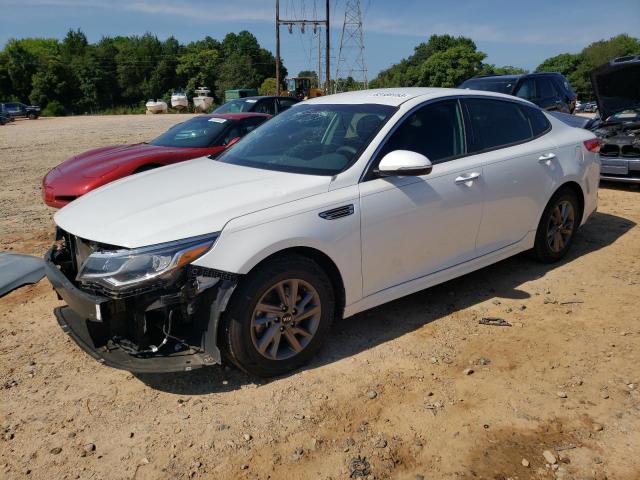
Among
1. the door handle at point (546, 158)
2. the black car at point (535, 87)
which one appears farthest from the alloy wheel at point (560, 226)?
the black car at point (535, 87)

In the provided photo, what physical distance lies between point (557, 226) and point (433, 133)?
6.17 feet

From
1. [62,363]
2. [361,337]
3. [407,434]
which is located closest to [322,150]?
[361,337]

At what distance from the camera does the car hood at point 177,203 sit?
2.92 meters

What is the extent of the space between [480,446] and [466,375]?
2.25ft

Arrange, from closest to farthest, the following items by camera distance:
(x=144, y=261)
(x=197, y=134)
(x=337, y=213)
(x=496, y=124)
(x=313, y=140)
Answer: (x=144, y=261), (x=337, y=213), (x=313, y=140), (x=496, y=124), (x=197, y=134)

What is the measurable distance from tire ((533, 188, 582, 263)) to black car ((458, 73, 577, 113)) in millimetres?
5955

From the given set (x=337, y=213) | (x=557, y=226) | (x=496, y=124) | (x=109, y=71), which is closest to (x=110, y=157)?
(x=337, y=213)

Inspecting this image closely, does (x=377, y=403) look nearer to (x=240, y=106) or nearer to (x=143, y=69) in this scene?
(x=240, y=106)

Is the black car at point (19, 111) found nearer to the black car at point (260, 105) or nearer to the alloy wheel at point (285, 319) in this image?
the black car at point (260, 105)

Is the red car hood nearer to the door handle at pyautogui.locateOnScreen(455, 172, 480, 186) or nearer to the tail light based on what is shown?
the door handle at pyautogui.locateOnScreen(455, 172, 480, 186)

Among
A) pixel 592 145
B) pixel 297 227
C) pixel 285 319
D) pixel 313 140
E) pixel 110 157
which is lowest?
pixel 285 319

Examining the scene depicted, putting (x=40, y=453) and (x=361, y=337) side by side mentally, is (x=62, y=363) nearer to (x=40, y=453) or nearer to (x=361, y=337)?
(x=40, y=453)

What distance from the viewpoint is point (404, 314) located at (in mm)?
4180

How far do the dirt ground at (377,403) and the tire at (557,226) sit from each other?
0.63 metres
